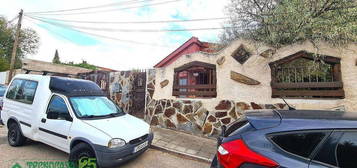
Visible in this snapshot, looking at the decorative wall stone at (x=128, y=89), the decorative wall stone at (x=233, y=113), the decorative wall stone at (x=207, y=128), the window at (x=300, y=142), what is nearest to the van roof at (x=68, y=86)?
the decorative wall stone at (x=128, y=89)

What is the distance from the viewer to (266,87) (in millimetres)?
5176

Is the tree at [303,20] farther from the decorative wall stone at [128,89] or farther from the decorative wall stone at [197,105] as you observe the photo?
the decorative wall stone at [128,89]

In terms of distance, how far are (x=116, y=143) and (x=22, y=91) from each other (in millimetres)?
3410

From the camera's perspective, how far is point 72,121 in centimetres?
348

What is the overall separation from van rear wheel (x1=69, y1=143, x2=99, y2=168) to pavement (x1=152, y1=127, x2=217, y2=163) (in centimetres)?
201

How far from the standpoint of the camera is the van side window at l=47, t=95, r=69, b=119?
369 cm

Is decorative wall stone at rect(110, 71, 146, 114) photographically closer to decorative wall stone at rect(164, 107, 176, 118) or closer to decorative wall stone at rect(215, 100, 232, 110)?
decorative wall stone at rect(164, 107, 176, 118)

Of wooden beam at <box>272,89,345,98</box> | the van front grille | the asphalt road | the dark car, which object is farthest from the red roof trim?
the dark car

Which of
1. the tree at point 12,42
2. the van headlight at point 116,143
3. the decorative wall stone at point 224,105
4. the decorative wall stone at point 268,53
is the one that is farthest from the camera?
the tree at point 12,42

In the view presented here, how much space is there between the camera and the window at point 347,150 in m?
1.48

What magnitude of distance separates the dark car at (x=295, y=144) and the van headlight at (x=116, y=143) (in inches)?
81.7

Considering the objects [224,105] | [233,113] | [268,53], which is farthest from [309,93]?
[224,105]

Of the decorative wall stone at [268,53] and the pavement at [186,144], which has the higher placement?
the decorative wall stone at [268,53]

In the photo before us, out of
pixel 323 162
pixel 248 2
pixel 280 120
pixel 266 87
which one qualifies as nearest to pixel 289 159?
pixel 323 162
